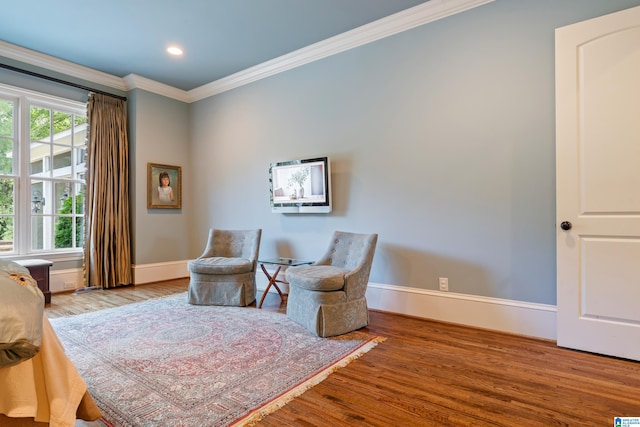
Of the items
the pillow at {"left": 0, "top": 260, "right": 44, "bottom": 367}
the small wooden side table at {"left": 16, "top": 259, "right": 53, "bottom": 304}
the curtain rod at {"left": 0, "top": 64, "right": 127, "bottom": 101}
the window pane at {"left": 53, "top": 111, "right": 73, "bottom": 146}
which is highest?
the curtain rod at {"left": 0, "top": 64, "right": 127, "bottom": 101}

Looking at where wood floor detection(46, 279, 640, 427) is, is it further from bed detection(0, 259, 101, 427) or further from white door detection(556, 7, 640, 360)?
bed detection(0, 259, 101, 427)

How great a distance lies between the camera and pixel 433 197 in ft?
10.5

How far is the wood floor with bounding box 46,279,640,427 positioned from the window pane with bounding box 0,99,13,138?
4.60 m

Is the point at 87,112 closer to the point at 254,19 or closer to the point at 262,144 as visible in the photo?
the point at 262,144

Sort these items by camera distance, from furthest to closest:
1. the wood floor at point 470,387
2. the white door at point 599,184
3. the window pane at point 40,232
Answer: the window pane at point 40,232, the white door at point 599,184, the wood floor at point 470,387

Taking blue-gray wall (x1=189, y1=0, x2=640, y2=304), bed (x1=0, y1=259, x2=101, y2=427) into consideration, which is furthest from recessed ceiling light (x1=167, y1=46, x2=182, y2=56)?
bed (x1=0, y1=259, x2=101, y2=427)

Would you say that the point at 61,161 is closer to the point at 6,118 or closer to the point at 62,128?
the point at 62,128

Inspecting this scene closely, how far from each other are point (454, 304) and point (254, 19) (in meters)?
3.31

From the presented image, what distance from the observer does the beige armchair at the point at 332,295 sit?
2.74 meters

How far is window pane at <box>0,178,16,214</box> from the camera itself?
3982 mm

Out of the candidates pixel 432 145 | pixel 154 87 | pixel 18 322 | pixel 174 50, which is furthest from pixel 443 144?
pixel 154 87

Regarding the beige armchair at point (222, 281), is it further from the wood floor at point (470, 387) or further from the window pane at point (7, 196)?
the window pane at point (7, 196)

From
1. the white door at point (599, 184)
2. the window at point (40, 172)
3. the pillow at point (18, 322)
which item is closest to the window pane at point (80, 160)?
the window at point (40, 172)

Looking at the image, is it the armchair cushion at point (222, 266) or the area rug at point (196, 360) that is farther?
the armchair cushion at point (222, 266)
